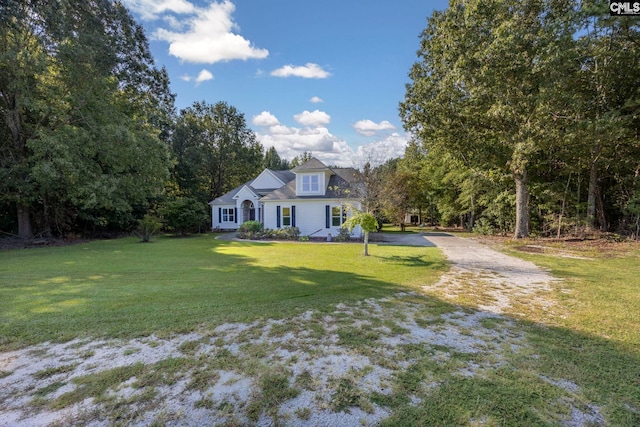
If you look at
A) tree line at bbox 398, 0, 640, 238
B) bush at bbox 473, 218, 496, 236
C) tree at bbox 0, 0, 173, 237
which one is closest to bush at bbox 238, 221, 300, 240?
tree at bbox 0, 0, 173, 237

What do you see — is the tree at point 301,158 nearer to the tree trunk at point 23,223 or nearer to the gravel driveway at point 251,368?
the tree trunk at point 23,223

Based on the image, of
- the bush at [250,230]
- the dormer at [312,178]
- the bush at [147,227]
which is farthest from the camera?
the dormer at [312,178]

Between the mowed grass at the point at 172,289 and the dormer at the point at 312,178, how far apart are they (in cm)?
924

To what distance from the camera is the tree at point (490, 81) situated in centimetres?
1175

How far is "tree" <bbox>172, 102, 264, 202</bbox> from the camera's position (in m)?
28.4

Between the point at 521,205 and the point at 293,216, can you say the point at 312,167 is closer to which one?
the point at 293,216

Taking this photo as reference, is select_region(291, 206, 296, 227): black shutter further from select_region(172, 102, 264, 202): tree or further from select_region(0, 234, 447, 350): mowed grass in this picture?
select_region(172, 102, 264, 202): tree

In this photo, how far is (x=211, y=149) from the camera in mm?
31859

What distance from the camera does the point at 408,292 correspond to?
19.5 feet

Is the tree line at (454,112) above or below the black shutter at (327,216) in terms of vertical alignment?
above

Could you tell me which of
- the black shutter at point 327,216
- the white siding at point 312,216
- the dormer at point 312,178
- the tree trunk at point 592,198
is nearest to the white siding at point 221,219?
the white siding at point 312,216

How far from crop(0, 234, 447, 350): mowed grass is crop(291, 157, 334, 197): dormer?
30.3 feet

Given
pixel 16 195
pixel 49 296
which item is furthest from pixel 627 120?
pixel 16 195

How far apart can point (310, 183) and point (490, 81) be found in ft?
36.8
